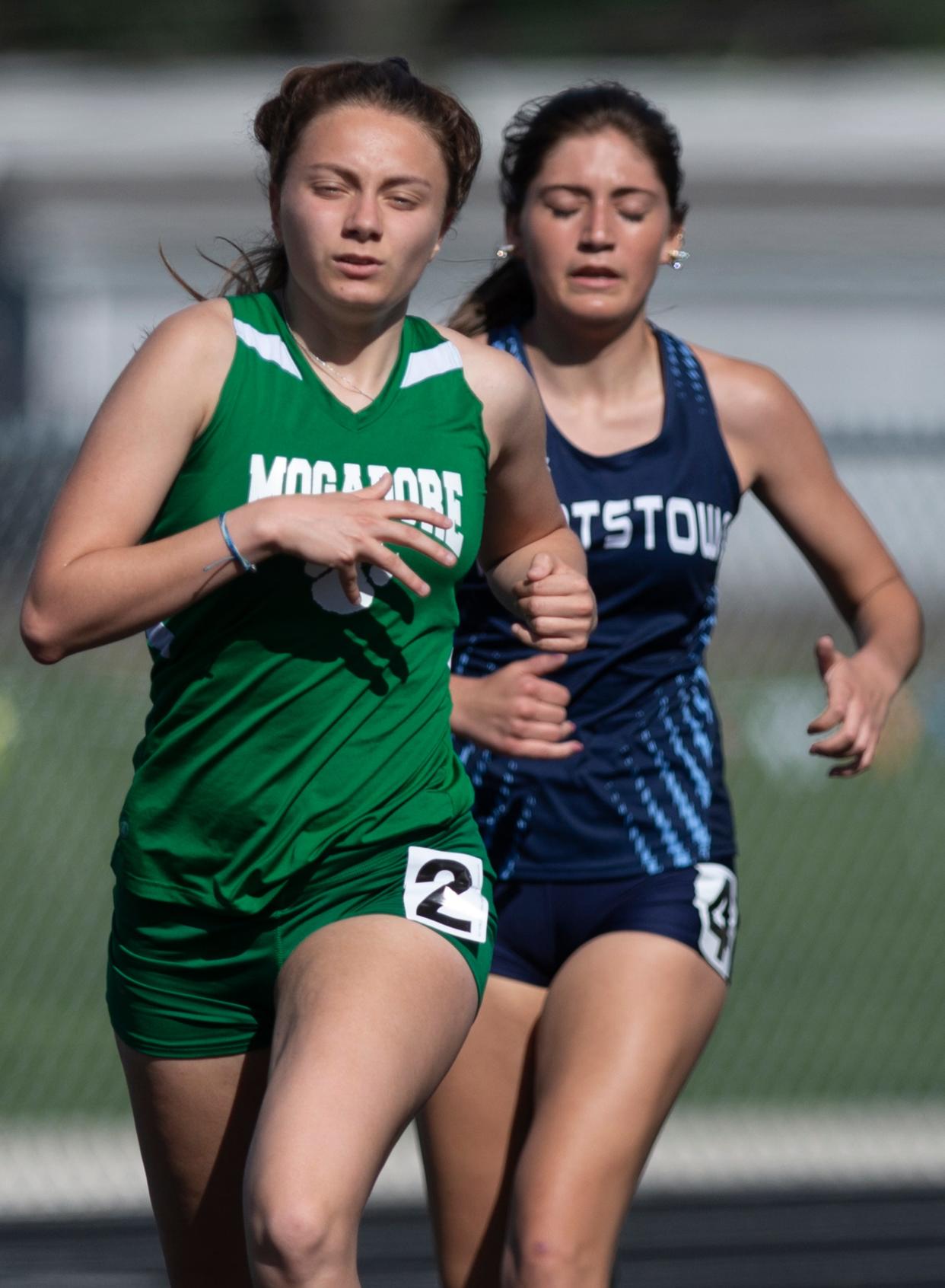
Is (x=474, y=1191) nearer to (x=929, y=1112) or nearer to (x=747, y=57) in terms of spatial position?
(x=929, y=1112)

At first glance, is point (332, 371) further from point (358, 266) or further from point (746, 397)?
point (746, 397)

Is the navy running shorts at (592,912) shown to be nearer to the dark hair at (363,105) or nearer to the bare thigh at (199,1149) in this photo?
the bare thigh at (199,1149)

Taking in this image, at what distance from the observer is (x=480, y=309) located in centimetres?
356

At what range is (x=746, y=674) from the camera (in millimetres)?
7258

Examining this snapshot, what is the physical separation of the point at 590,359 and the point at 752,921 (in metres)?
5.42

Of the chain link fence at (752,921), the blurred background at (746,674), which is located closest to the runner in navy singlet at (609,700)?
the blurred background at (746,674)

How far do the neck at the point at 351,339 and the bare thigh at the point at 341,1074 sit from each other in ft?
2.59

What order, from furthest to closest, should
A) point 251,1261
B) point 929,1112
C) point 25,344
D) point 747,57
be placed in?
1. point 747,57
2. point 25,344
3. point 929,1112
4. point 251,1261

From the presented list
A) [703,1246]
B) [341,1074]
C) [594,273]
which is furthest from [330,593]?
[703,1246]

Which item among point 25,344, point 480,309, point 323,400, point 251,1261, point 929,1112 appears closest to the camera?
point 251,1261

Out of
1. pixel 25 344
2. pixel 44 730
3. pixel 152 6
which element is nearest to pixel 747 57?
pixel 152 6

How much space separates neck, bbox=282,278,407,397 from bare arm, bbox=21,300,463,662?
184 mm

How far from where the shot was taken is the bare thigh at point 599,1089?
9.37 feet

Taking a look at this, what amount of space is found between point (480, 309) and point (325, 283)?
995mm
